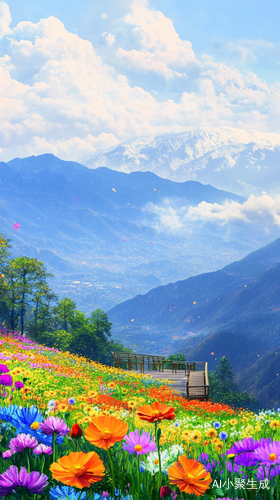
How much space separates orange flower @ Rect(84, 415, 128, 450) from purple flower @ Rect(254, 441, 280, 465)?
69 centimetres

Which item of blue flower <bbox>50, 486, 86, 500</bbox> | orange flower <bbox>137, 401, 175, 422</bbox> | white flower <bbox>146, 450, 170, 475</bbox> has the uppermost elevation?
orange flower <bbox>137, 401, 175, 422</bbox>

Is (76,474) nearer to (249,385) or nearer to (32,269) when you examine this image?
(32,269)

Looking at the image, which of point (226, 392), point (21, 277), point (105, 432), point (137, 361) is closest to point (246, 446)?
point (105, 432)

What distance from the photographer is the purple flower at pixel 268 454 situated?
138 cm

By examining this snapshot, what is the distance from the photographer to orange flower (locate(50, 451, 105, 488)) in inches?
41.6

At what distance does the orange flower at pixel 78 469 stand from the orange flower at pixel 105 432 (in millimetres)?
54

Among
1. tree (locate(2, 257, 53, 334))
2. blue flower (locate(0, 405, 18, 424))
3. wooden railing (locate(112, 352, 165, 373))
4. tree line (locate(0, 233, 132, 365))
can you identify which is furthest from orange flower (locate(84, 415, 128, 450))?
tree (locate(2, 257, 53, 334))

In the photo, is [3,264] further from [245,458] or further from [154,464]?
[245,458]

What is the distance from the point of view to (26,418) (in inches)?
65.7

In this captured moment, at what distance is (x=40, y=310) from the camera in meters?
42.6

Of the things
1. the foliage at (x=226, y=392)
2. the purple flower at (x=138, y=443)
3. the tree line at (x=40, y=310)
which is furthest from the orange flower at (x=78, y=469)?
the foliage at (x=226, y=392)

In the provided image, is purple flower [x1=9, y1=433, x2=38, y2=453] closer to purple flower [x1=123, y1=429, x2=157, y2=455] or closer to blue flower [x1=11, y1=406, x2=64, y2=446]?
blue flower [x1=11, y1=406, x2=64, y2=446]

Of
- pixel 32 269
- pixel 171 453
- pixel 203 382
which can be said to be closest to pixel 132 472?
pixel 171 453

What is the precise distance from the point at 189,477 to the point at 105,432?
0.34 meters
